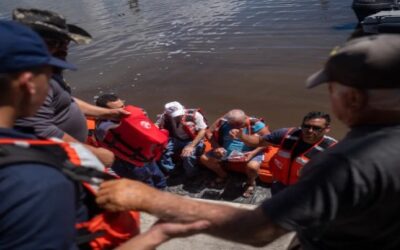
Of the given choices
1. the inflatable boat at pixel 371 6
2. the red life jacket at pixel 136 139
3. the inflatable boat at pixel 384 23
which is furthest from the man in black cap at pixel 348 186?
the inflatable boat at pixel 371 6

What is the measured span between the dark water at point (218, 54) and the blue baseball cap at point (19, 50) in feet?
23.8

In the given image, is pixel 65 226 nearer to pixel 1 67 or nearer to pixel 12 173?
pixel 12 173

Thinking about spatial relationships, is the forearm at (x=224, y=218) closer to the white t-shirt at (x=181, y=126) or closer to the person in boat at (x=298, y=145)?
the person in boat at (x=298, y=145)

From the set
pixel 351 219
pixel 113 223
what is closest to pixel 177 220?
pixel 113 223

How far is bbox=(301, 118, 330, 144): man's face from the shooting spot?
440cm

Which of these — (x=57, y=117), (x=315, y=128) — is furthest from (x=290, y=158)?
(x=57, y=117)

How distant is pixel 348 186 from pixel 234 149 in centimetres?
454

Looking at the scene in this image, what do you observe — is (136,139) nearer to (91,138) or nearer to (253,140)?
(91,138)

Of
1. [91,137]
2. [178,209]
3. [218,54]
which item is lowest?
[218,54]

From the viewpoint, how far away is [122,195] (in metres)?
1.66

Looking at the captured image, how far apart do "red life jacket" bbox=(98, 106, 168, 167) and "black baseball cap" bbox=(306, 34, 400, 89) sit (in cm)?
267

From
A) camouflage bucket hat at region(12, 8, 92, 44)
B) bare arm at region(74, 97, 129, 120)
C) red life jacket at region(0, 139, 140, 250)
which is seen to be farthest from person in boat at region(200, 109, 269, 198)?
red life jacket at region(0, 139, 140, 250)

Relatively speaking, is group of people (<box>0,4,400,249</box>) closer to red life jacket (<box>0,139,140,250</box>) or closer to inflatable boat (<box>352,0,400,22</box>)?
red life jacket (<box>0,139,140,250</box>)

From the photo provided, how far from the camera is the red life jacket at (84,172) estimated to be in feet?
4.40
